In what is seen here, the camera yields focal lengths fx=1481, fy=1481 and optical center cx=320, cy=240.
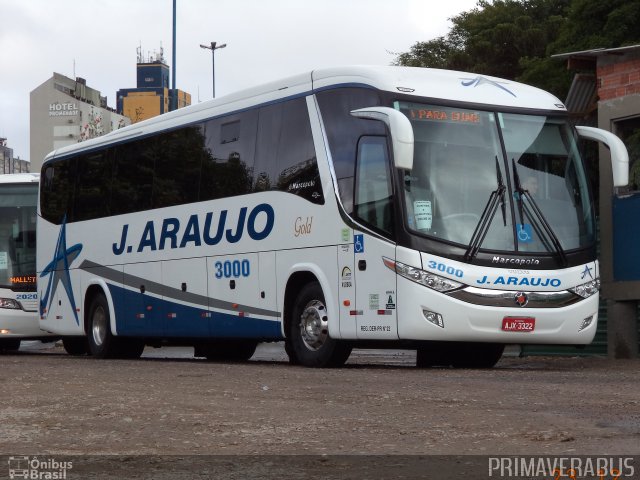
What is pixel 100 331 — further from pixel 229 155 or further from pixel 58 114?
pixel 58 114

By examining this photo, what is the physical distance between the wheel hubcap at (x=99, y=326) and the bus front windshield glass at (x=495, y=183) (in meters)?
8.29

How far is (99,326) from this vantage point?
22906 mm

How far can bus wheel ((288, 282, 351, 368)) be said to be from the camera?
16688 millimetres

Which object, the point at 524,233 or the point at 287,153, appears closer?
the point at 524,233

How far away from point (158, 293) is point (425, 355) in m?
4.11

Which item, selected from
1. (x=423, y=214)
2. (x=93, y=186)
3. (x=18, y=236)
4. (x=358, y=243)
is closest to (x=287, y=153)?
(x=358, y=243)

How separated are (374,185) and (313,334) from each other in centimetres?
207

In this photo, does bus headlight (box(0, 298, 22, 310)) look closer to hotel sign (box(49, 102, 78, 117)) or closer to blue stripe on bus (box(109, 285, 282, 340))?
blue stripe on bus (box(109, 285, 282, 340))

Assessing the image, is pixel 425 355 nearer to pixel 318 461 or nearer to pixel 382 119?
pixel 382 119

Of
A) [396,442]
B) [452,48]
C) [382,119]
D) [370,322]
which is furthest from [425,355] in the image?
[452,48]

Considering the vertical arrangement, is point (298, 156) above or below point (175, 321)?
above

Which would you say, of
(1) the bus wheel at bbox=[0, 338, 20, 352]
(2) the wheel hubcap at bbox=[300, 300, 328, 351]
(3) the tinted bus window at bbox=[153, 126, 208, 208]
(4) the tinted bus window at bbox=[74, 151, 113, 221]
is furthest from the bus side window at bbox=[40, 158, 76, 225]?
(2) the wheel hubcap at bbox=[300, 300, 328, 351]

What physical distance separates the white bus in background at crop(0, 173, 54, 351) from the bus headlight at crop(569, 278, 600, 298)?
1250 centimetres

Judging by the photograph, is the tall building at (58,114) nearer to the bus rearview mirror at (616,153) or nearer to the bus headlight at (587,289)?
the bus rearview mirror at (616,153)
